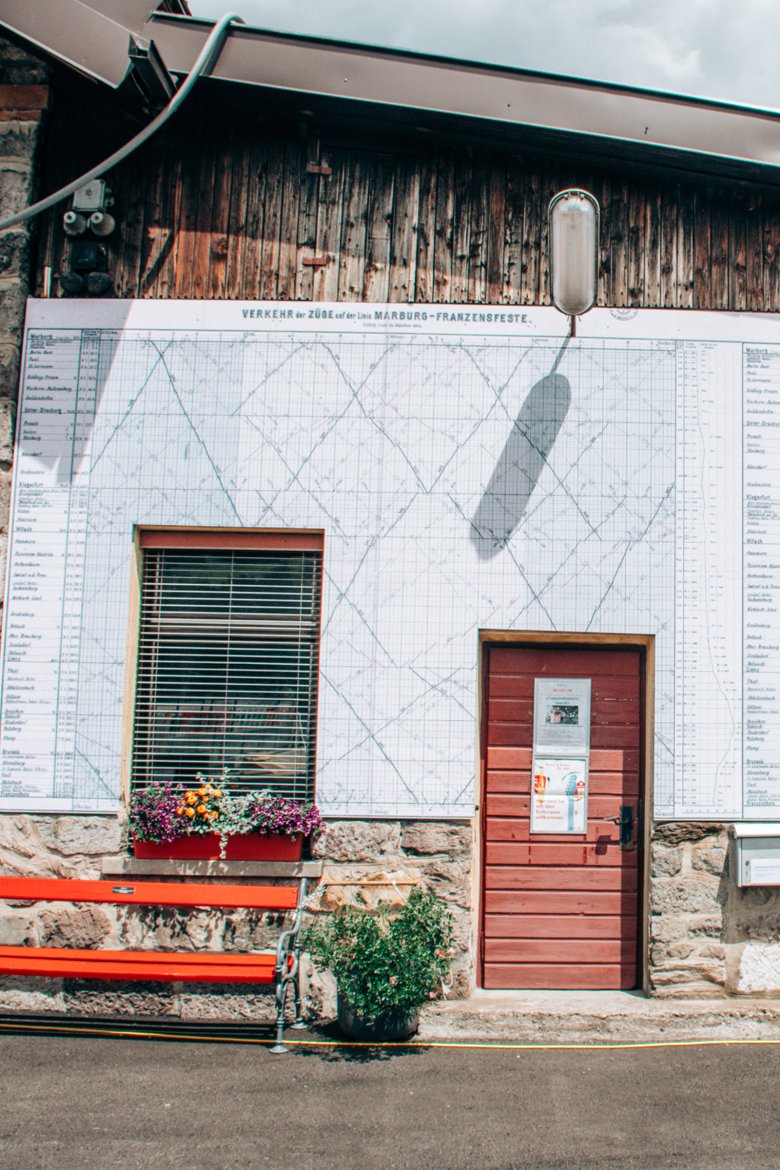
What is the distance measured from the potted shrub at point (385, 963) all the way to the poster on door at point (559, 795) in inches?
37.1

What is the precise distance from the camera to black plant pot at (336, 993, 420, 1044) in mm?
5113

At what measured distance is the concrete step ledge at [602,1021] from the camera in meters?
5.28

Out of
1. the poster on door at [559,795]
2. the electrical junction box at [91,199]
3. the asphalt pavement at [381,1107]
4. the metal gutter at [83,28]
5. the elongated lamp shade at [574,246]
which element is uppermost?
the metal gutter at [83,28]

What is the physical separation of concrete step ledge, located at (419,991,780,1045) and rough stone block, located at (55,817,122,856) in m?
2.06

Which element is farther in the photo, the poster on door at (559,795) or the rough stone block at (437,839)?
the poster on door at (559,795)

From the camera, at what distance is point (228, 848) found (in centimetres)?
570

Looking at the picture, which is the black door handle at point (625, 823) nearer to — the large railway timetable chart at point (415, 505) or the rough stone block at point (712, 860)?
the large railway timetable chart at point (415, 505)

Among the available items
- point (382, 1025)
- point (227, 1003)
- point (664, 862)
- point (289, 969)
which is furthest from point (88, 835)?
point (664, 862)

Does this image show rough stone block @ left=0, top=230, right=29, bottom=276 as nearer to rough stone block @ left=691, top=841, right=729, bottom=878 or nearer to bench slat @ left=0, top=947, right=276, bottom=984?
bench slat @ left=0, top=947, right=276, bottom=984

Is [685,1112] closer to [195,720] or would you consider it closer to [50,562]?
[195,720]

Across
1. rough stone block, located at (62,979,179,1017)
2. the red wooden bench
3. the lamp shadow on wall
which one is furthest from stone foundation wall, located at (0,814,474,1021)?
the lamp shadow on wall

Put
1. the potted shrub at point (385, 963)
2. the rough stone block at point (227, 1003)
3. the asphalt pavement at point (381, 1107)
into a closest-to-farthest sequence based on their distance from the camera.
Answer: the asphalt pavement at point (381, 1107), the potted shrub at point (385, 963), the rough stone block at point (227, 1003)

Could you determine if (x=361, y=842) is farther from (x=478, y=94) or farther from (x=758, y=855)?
(x=478, y=94)

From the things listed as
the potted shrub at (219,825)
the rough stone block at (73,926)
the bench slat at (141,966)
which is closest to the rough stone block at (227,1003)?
the bench slat at (141,966)
